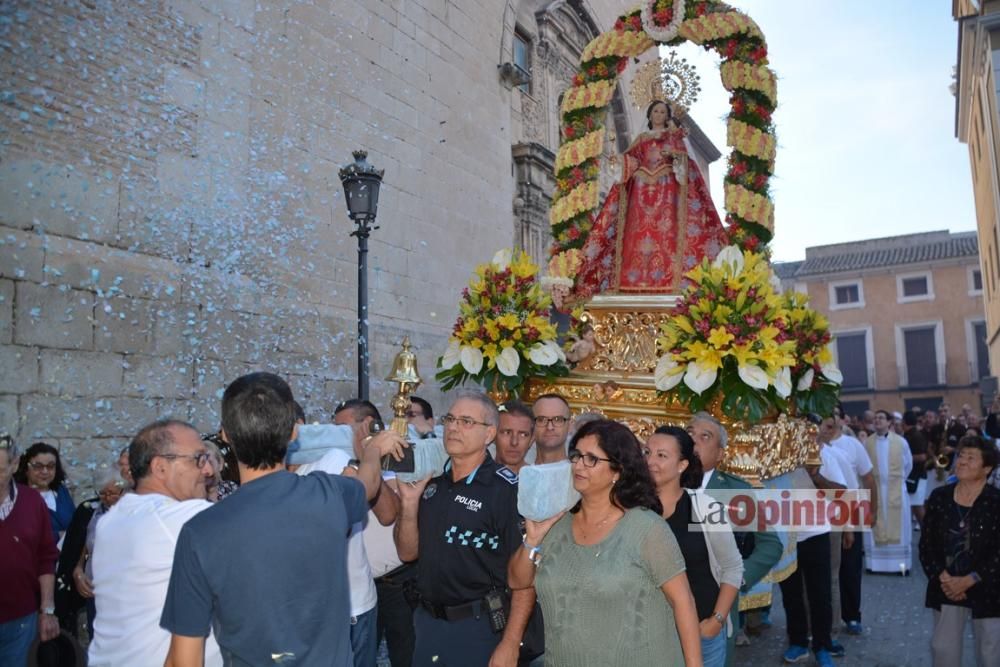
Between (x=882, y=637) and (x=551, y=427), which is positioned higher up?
(x=551, y=427)

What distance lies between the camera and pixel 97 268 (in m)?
6.48

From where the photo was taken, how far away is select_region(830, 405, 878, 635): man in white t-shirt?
21.7 ft

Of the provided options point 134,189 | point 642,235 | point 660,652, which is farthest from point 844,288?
point 660,652

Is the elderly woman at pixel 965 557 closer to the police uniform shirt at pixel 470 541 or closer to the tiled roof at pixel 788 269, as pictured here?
the police uniform shirt at pixel 470 541

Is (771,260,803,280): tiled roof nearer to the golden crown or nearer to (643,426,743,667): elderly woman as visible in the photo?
the golden crown

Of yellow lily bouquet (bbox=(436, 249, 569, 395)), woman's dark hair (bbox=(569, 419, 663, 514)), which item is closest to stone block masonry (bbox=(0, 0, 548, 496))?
yellow lily bouquet (bbox=(436, 249, 569, 395))

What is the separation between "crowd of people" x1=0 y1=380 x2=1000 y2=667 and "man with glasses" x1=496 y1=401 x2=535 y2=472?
0.04 ft

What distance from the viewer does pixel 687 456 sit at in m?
3.51

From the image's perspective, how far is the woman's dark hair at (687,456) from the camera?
11.5 ft

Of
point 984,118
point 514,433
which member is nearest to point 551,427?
point 514,433

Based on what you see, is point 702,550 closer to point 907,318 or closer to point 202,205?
point 202,205

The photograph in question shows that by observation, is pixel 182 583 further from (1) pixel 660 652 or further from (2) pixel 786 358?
(2) pixel 786 358

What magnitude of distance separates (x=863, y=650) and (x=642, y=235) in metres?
3.62

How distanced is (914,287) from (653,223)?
31.8 m
